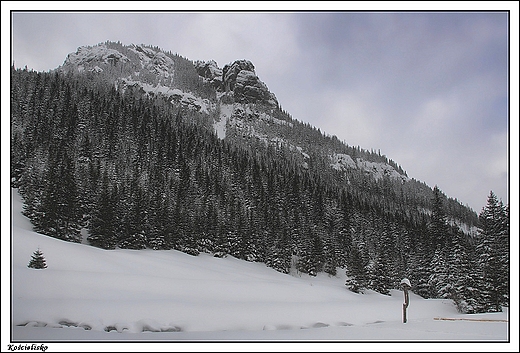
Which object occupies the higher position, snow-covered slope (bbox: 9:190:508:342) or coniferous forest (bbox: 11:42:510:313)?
coniferous forest (bbox: 11:42:510:313)

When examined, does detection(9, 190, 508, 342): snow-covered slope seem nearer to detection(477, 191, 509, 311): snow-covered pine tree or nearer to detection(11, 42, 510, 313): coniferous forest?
detection(11, 42, 510, 313): coniferous forest

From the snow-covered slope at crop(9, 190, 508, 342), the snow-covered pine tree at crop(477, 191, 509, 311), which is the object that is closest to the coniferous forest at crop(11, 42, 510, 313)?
the snow-covered pine tree at crop(477, 191, 509, 311)

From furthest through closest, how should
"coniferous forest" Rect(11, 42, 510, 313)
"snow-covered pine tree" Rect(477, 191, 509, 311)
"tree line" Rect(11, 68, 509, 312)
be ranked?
"tree line" Rect(11, 68, 509, 312) < "coniferous forest" Rect(11, 42, 510, 313) < "snow-covered pine tree" Rect(477, 191, 509, 311)

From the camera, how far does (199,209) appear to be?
65812 mm

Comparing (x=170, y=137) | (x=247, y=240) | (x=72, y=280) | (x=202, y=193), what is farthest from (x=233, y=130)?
(x=72, y=280)

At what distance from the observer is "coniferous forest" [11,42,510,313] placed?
38.2 m

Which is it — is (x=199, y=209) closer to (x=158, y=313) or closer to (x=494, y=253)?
(x=494, y=253)

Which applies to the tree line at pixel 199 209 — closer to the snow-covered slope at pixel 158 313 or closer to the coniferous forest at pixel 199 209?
the coniferous forest at pixel 199 209

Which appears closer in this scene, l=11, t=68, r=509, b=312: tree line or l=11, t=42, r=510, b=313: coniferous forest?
l=11, t=42, r=510, b=313: coniferous forest

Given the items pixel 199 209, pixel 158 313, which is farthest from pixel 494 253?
pixel 199 209

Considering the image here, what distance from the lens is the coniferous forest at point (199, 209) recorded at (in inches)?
1503

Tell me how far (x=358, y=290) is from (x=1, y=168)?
44.3 m

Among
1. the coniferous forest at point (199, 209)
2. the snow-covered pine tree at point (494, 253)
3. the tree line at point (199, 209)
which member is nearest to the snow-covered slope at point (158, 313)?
the tree line at point (199, 209)

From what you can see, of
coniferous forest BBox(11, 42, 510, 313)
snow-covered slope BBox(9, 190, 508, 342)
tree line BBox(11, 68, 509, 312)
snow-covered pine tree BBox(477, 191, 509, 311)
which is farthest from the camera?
tree line BBox(11, 68, 509, 312)
